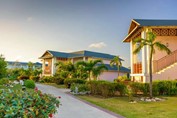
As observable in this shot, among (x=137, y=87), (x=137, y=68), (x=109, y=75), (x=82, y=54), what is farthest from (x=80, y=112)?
(x=82, y=54)

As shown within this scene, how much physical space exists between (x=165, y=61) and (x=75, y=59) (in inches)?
1118

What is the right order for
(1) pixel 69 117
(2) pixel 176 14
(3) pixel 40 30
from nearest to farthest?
1. (1) pixel 69 117
2. (3) pixel 40 30
3. (2) pixel 176 14

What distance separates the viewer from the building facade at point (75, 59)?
139 ft

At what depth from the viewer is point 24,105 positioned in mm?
4414

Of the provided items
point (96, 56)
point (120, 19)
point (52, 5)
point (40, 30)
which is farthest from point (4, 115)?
point (96, 56)

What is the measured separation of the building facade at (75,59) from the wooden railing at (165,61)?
820 inches

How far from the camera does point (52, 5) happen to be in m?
18.8

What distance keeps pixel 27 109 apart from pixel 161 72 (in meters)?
17.5

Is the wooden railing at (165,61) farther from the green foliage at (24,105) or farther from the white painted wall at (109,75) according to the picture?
the white painted wall at (109,75)

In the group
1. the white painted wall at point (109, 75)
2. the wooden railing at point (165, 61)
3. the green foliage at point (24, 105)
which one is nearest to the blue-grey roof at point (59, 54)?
the white painted wall at point (109, 75)

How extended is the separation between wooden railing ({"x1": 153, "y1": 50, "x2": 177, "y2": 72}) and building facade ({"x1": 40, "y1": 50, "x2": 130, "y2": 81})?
2082 centimetres

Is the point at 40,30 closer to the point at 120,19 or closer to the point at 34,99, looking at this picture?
the point at 120,19

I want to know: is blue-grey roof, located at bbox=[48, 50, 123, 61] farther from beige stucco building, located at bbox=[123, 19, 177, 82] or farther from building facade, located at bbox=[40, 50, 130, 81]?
beige stucco building, located at bbox=[123, 19, 177, 82]

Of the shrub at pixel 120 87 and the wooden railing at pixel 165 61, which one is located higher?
the wooden railing at pixel 165 61
